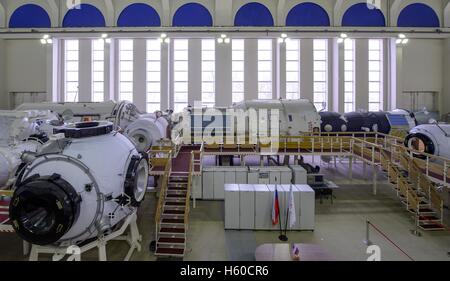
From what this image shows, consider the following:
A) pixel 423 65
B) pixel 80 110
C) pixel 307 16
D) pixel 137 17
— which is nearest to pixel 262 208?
pixel 80 110

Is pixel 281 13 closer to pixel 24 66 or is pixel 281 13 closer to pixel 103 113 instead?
pixel 103 113

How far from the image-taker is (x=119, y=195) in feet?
22.5

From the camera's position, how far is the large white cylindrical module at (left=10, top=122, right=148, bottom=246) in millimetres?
5785

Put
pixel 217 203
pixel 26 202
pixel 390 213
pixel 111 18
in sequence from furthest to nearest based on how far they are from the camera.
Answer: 1. pixel 111 18
2. pixel 217 203
3. pixel 390 213
4. pixel 26 202

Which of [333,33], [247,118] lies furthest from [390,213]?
[333,33]

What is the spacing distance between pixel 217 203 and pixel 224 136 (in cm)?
504

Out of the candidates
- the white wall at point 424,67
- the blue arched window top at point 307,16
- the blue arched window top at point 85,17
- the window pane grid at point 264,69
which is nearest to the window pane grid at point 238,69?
the window pane grid at point 264,69

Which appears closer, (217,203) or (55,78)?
(217,203)

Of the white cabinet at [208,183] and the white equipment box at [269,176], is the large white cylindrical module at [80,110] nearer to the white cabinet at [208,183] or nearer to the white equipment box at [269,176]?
the white cabinet at [208,183]

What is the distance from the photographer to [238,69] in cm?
2458

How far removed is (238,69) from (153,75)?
294 inches

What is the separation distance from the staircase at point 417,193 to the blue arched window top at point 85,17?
22287 mm
